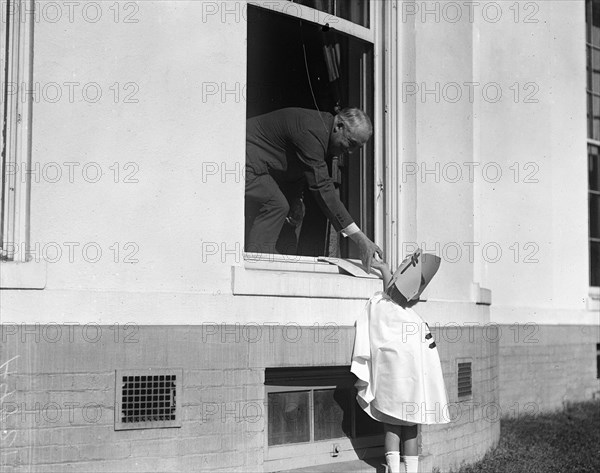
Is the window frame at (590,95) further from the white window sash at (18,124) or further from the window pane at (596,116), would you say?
the white window sash at (18,124)

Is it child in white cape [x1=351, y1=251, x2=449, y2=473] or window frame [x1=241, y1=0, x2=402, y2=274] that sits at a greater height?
window frame [x1=241, y1=0, x2=402, y2=274]

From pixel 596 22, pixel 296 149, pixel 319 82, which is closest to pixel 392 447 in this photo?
pixel 296 149

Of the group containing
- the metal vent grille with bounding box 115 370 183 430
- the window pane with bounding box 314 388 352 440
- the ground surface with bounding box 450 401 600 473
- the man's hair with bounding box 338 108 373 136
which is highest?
the man's hair with bounding box 338 108 373 136

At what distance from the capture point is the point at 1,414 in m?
5.16

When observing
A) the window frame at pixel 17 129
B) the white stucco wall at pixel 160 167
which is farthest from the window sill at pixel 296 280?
the window frame at pixel 17 129

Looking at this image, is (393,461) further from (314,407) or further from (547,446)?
(547,446)

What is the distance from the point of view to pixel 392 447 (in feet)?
20.7

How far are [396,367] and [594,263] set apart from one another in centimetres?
565

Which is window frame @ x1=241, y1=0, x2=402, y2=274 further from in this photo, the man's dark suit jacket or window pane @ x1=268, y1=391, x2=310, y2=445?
window pane @ x1=268, y1=391, x2=310, y2=445

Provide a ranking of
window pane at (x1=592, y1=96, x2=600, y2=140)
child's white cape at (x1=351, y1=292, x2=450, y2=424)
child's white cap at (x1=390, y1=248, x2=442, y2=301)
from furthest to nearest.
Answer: window pane at (x1=592, y1=96, x2=600, y2=140), child's white cap at (x1=390, y1=248, x2=442, y2=301), child's white cape at (x1=351, y1=292, x2=450, y2=424)

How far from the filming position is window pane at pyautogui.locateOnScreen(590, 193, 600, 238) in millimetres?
10953

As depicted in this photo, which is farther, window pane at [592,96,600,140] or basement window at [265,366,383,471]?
window pane at [592,96,600,140]

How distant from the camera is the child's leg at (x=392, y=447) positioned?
6.30 meters

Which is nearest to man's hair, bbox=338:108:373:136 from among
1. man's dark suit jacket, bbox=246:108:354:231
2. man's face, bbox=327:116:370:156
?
man's face, bbox=327:116:370:156
